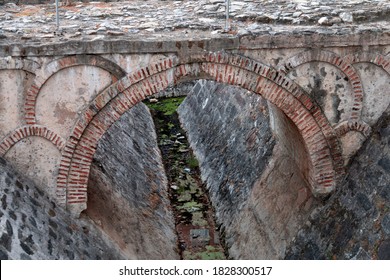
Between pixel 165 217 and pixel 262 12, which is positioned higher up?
pixel 262 12

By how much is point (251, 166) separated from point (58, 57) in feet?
17.5

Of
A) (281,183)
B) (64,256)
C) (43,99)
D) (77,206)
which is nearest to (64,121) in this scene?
(43,99)

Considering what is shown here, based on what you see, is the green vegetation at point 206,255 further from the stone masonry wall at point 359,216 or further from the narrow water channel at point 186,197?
the stone masonry wall at point 359,216

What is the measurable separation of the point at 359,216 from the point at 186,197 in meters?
5.62

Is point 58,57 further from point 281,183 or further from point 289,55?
point 281,183

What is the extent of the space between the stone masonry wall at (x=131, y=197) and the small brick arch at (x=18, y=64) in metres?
2.52

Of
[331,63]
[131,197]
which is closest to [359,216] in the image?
[331,63]

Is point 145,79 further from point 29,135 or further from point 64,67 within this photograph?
point 29,135

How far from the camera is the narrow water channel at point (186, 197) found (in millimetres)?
13047

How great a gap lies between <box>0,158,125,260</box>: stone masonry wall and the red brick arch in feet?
1.30

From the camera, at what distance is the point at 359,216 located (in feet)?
33.0

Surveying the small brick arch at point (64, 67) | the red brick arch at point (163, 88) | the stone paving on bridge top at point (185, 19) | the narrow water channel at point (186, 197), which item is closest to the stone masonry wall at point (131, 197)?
the narrow water channel at point (186, 197)

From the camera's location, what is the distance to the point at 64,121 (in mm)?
10359

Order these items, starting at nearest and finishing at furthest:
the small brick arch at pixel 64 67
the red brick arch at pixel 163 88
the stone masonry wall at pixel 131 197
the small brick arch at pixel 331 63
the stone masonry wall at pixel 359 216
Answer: the stone masonry wall at pixel 359 216 < the small brick arch at pixel 64 67 < the red brick arch at pixel 163 88 < the small brick arch at pixel 331 63 < the stone masonry wall at pixel 131 197
